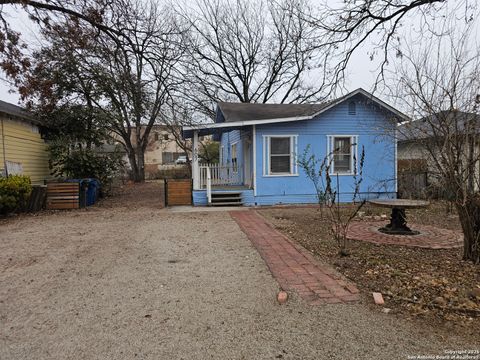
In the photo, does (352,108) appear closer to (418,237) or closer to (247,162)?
(247,162)

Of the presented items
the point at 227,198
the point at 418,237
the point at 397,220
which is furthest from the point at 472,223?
the point at 227,198

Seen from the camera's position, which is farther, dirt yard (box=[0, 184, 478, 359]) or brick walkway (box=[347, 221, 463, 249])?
brick walkway (box=[347, 221, 463, 249])

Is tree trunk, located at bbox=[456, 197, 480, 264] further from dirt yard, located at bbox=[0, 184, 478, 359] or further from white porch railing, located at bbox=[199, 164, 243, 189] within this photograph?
white porch railing, located at bbox=[199, 164, 243, 189]

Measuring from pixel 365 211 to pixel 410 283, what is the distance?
6.52 metres

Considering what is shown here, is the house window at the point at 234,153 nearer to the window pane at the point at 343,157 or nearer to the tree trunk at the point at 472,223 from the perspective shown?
Result: the window pane at the point at 343,157

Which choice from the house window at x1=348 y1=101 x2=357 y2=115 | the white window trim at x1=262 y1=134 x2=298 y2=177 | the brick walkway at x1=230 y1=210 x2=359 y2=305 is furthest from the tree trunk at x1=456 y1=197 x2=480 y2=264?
the house window at x1=348 y1=101 x2=357 y2=115

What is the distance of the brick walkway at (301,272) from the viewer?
11.8 ft

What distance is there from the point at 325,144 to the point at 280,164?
1888 mm

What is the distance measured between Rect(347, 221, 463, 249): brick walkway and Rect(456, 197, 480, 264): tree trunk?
1.24 m

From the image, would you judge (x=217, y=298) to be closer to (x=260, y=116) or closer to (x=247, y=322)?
(x=247, y=322)

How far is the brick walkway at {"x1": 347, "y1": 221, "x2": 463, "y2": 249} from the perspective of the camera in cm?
595

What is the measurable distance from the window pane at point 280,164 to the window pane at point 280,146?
0.19 meters

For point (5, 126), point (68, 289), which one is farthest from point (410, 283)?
point (5, 126)

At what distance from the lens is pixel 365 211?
10125 mm
